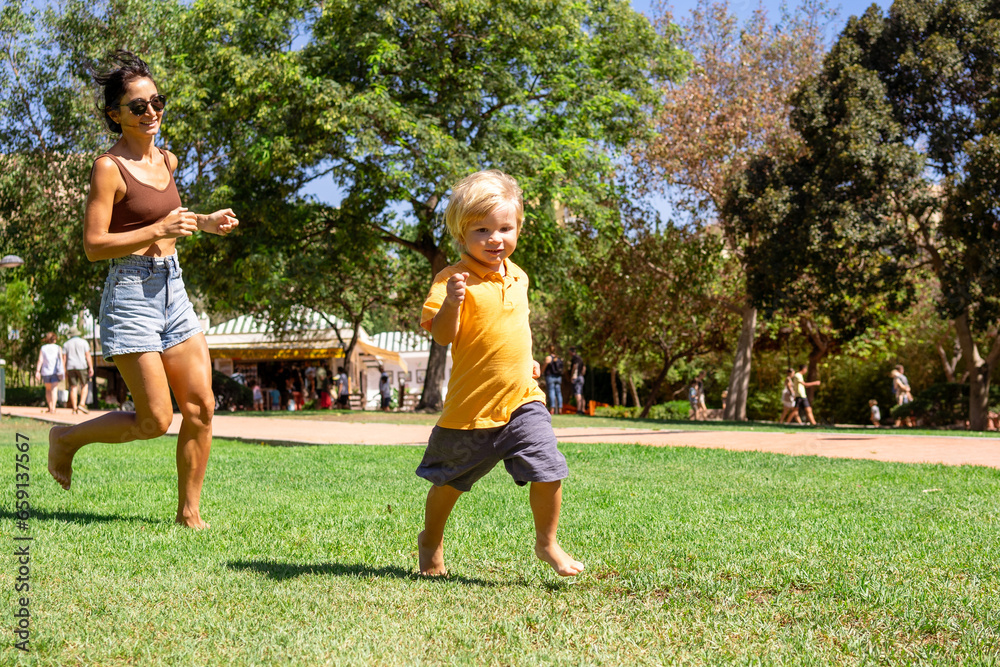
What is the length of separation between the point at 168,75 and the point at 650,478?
19.2m

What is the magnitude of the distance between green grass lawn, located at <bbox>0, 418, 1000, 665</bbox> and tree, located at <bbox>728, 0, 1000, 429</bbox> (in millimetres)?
15864

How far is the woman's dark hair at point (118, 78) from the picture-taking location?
4227mm

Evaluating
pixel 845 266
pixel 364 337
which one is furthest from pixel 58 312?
pixel 845 266

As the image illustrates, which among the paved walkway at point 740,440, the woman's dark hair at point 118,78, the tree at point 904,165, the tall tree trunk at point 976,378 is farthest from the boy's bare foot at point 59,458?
the tall tree trunk at point 976,378

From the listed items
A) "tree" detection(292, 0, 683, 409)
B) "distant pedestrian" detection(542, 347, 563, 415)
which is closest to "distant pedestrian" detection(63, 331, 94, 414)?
"tree" detection(292, 0, 683, 409)

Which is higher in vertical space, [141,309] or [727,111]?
[727,111]

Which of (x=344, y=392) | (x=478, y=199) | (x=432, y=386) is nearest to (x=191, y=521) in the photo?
(x=478, y=199)

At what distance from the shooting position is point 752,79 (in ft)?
87.5

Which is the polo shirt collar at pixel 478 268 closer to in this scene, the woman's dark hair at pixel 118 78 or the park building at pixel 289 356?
the woman's dark hair at pixel 118 78

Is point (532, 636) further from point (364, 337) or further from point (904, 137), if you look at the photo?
point (364, 337)

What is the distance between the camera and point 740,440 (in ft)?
39.4

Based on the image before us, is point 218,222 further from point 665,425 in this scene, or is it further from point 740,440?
point 665,425

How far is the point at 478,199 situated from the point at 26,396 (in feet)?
108

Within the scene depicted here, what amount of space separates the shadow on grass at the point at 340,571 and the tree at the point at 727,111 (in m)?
22.6
